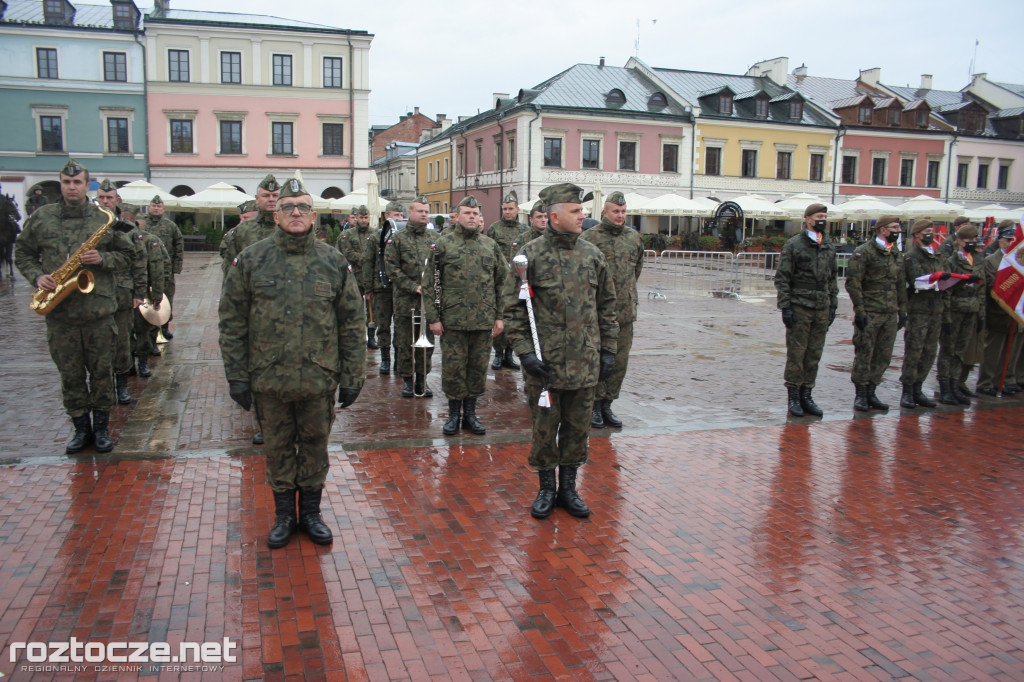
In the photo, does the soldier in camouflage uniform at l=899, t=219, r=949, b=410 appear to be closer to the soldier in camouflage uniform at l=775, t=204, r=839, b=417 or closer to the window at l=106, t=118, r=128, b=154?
the soldier in camouflage uniform at l=775, t=204, r=839, b=417

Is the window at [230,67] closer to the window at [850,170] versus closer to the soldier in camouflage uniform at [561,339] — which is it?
the window at [850,170]

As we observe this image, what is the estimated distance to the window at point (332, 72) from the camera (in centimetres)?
3897

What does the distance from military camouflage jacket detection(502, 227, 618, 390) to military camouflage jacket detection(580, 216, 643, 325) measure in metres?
2.12

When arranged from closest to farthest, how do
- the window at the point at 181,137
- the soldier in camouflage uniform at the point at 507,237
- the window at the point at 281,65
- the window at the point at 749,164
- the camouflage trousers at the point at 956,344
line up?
the camouflage trousers at the point at 956,344 → the soldier in camouflage uniform at the point at 507,237 → the window at the point at 181,137 → the window at the point at 281,65 → the window at the point at 749,164

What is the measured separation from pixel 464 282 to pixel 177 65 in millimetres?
37311

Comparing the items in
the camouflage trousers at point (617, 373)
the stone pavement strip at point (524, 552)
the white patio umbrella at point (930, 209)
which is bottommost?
the stone pavement strip at point (524, 552)

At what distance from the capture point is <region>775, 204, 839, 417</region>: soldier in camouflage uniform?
25.5 feet

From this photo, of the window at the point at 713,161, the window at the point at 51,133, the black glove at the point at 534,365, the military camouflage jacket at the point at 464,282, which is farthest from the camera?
the window at the point at 713,161

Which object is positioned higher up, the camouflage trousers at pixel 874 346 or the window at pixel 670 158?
→ the window at pixel 670 158

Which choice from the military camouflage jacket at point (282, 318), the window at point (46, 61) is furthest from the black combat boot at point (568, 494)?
the window at point (46, 61)

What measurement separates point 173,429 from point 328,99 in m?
35.7

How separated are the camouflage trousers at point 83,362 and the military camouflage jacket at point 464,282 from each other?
109 inches

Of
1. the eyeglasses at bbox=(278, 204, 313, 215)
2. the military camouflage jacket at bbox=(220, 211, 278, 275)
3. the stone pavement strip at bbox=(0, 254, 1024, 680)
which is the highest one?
the eyeglasses at bbox=(278, 204, 313, 215)

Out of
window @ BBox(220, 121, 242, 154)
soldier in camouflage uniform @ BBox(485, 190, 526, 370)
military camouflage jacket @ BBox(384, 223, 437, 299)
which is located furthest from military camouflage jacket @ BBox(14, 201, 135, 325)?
window @ BBox(220, 121, 242, 154)
